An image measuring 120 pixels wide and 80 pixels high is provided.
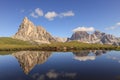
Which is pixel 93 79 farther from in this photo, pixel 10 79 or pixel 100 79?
pixel 10 79

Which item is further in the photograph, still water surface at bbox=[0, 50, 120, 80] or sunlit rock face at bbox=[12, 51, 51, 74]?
sunlit rock face at bbox=[12, 51, 51, 74]

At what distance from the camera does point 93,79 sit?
1914 inches

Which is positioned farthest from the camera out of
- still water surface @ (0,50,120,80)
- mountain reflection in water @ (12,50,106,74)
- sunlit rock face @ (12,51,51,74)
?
mountain reflection in water @ (12,50,106,74)

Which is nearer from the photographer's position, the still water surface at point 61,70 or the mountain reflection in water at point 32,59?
the still water surface at point 61,70

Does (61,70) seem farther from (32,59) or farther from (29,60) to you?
(32,59)

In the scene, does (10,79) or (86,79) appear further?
(10,79)

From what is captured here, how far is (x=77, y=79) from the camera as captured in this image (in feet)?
162

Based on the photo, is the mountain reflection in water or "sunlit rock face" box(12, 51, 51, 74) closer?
"sunlit rock face" box(12, 51, 51, 74)

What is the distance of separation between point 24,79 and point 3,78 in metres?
7.31

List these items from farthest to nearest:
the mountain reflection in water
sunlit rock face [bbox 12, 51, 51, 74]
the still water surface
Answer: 1. the mountain reflection in water
2. sunlit rock face [bbox 12, 51, 51, 74]
3. the still water surface

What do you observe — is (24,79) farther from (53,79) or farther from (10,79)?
(53,79)

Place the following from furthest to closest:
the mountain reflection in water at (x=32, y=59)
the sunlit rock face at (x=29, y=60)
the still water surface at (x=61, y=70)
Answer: the mountain reflection in water at (x=32, y=59)
the sunlit rock face at (x=29, y=60)
the still water surface at (x=61, y=70)

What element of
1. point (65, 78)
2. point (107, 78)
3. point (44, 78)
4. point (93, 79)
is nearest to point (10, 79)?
point (44, 78)

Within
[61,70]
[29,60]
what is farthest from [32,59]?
[61,70]
